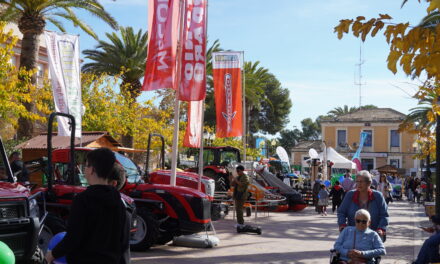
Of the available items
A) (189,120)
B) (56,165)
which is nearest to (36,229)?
(56,165)

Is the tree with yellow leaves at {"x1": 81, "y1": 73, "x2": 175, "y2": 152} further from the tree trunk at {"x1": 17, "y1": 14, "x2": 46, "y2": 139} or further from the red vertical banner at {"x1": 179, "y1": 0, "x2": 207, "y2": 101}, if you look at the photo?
the red vertical banner at {"x1": 179, "y1": 0, "x2": 207, "y2": 101}

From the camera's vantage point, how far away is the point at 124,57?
3550 cm

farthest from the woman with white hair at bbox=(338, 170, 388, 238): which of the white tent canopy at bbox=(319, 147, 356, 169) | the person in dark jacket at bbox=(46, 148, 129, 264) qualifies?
the white tent canopy at bbox=(319, 147, 356, 169)

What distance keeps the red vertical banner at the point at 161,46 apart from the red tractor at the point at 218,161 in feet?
39.8

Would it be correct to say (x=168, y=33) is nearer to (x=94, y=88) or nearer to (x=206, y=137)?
(x=206, y=137)

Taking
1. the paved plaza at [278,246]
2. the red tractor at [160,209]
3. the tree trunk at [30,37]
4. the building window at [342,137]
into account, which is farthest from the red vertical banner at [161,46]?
the building window at [342,137]

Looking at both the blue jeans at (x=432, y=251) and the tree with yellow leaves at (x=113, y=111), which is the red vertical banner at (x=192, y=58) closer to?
the blue jeans at (x=432, y=251)

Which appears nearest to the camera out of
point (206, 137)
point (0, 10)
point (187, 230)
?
point (187, 230)

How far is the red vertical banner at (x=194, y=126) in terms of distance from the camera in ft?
51.2

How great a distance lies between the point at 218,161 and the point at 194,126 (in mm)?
9631

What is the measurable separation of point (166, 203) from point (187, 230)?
679 millimetres

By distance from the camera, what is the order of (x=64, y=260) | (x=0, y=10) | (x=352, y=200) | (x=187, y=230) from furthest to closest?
(x=0, y=10) → (x=187, y=230) → (x=352, y=200) → (x=64, y=260)

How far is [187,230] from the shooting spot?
11.8 m

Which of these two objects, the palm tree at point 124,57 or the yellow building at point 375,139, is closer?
the palm tree at point 124,57
